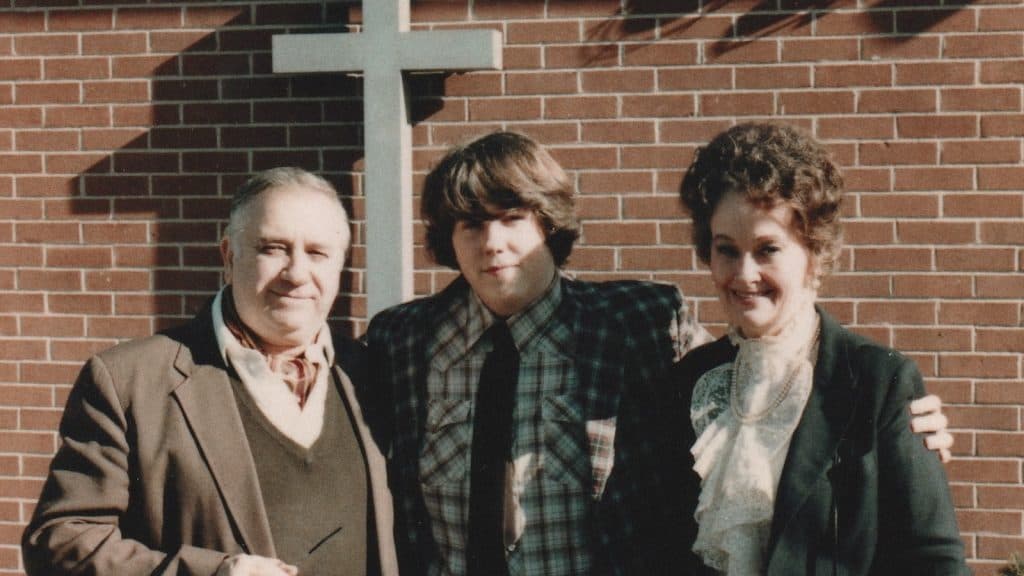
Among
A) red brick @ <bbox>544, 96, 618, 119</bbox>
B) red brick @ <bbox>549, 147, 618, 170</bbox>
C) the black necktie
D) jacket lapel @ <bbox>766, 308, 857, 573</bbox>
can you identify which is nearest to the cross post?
red brick @ <bbox>544, 96, 618, 119</bbox>

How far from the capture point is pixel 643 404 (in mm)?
2713

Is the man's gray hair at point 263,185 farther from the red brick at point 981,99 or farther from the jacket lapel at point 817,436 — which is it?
the red brick at point 981,99

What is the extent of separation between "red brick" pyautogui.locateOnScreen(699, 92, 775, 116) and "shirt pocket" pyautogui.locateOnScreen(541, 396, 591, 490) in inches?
63.1

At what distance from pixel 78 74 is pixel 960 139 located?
3.15 metres

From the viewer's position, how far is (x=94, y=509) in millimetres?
2244

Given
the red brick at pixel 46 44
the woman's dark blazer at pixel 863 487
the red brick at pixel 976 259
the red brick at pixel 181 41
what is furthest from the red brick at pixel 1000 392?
the red brick at pixel 46 44

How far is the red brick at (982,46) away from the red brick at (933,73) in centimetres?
4

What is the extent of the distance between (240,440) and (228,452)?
0.04 m

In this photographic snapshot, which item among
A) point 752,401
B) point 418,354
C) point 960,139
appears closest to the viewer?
point 752,401

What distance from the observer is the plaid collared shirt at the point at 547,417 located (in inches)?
103

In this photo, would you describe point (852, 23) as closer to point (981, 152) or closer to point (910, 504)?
point (981, 152)

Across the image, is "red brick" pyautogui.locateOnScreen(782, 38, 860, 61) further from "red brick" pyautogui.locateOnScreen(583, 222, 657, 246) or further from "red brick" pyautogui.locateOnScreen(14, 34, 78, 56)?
"red brick" pyautogui.locateOnScreen(14, 34, 78, 56)

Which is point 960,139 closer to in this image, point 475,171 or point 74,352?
point 475,171

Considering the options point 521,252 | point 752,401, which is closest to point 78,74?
point 521,252
